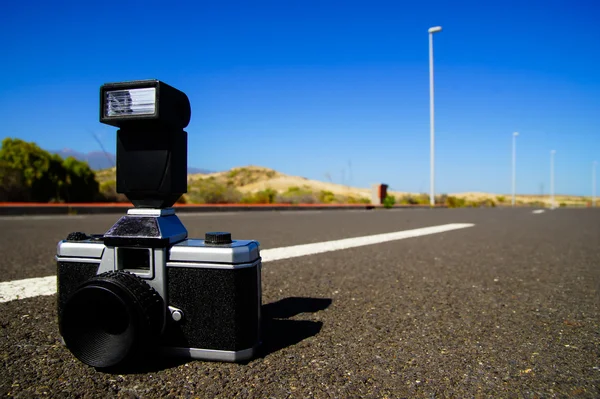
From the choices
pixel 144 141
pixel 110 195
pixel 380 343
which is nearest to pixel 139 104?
pixel 144 141

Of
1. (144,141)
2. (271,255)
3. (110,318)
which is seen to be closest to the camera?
(110,318)

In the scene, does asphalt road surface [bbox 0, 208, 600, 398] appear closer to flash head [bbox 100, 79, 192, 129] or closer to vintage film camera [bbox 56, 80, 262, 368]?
vintage film camera [bbox 56, 80, 262, 368]

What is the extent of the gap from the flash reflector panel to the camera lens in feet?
1.94

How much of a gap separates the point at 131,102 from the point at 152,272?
630 mm

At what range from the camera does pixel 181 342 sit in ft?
5.41

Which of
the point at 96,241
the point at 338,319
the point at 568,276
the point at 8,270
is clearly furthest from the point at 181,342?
the point at 568,276

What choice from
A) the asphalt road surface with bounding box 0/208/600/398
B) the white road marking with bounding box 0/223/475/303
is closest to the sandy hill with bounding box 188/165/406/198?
the white road marking with bounding box 0/223/475/303

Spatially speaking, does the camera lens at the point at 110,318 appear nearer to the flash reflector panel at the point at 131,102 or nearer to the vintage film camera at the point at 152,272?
the vintage film camera at the point at 152,272

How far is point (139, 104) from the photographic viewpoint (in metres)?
1.64

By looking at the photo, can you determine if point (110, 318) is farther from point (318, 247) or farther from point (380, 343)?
point (318, 247)

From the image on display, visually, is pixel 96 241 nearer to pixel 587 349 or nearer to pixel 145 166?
pixel 145 166

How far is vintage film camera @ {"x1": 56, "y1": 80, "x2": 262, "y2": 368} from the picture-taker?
5.04 feet

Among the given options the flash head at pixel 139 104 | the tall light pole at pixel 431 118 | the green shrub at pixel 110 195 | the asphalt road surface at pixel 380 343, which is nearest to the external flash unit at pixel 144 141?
the flash head at pixel 139 104

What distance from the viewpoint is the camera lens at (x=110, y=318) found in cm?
149
